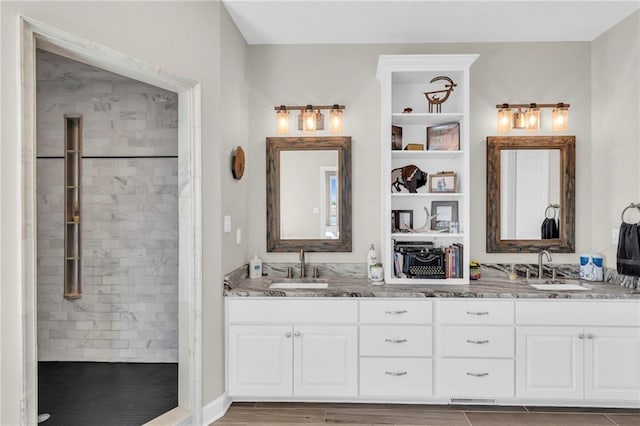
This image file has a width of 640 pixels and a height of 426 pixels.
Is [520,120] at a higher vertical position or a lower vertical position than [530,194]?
higher

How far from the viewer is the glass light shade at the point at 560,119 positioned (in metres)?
3.31

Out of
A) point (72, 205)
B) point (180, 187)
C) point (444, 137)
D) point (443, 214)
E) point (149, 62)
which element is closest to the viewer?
point (149, 62)

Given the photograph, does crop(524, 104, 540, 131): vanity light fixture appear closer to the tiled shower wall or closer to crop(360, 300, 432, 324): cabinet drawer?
crop(360, 300, 432, 324): cabinet drawer

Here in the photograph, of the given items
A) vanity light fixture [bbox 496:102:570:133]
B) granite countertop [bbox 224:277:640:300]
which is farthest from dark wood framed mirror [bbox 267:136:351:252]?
vanity light fixture [bbox 496:102:570:133]

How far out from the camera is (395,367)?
9.24 ft

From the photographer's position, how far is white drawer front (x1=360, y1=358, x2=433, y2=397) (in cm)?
281

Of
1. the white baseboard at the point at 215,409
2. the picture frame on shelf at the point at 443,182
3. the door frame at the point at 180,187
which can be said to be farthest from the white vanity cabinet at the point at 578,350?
the door frame at the point at 180,187

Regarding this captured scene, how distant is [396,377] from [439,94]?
2217 mm

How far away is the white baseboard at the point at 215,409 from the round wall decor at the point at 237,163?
1.57 metres

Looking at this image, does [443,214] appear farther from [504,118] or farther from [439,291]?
[504,118]

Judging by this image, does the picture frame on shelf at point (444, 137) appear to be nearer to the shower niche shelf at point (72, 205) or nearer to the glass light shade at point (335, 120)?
the glass light shade at point (335, 120)

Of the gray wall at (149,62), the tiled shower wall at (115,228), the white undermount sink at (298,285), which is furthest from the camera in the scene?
the tiled shower wall at (115,228)

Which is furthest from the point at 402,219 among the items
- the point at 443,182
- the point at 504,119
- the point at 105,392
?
the point at 105,392

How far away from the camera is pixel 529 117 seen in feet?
10.9
